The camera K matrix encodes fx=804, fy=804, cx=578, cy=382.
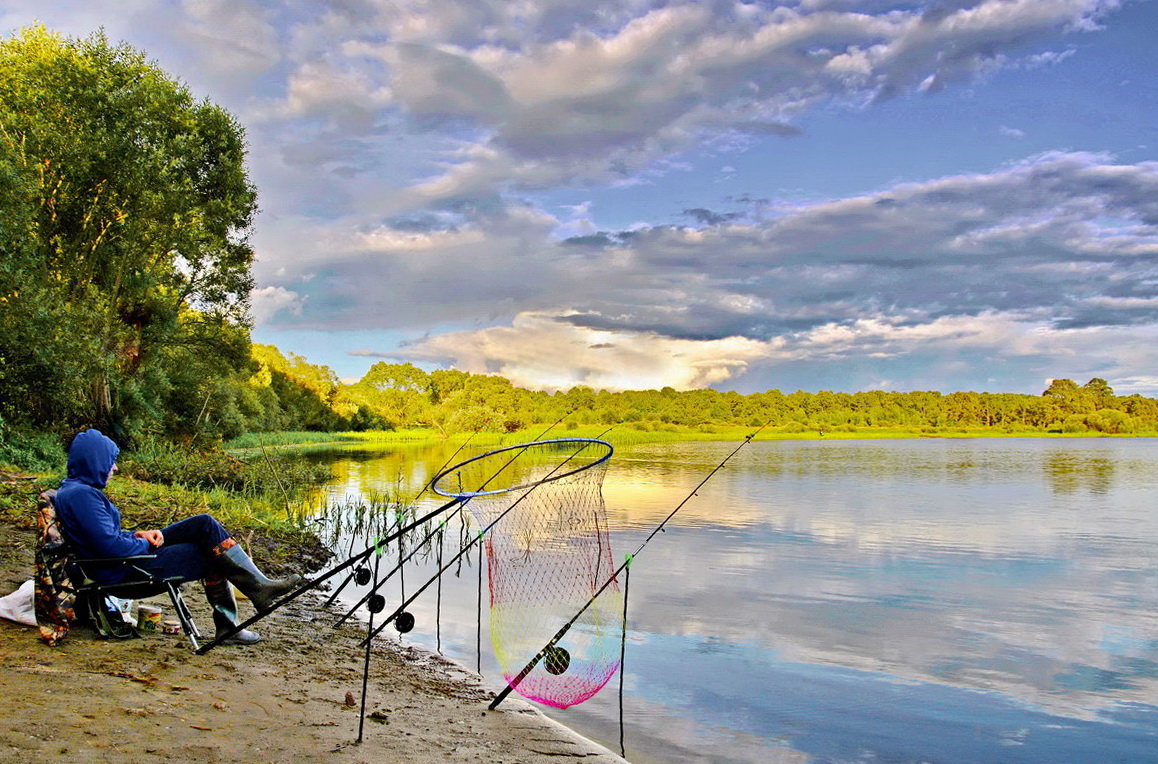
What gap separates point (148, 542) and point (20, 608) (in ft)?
4.05

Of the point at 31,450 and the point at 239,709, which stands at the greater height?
the point at 31,450

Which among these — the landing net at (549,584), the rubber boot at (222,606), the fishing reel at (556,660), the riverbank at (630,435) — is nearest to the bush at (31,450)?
the rubber boot at (222,606)

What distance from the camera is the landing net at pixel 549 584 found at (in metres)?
6.71

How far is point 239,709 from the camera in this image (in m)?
5.47

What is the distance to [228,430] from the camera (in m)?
40.4

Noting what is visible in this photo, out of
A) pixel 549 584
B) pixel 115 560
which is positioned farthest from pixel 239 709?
pixel 549 584

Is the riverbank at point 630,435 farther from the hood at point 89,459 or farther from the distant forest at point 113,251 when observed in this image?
the hood at point 89,459

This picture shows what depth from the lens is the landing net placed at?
6.71 metres

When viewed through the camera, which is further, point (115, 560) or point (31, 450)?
point (31, 450)

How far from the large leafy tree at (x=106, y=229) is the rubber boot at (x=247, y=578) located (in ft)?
48.0

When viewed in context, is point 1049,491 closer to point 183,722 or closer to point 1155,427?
point 183,722

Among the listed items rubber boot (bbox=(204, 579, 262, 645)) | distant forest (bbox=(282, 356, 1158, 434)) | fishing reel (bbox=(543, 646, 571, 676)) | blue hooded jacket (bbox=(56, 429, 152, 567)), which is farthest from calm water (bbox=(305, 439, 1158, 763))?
distant forest (bbox=(282, 356, 1158, 434))

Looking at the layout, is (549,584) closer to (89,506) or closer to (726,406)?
(89,506)

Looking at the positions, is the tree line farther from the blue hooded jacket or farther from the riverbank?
the blue hooded jacket
